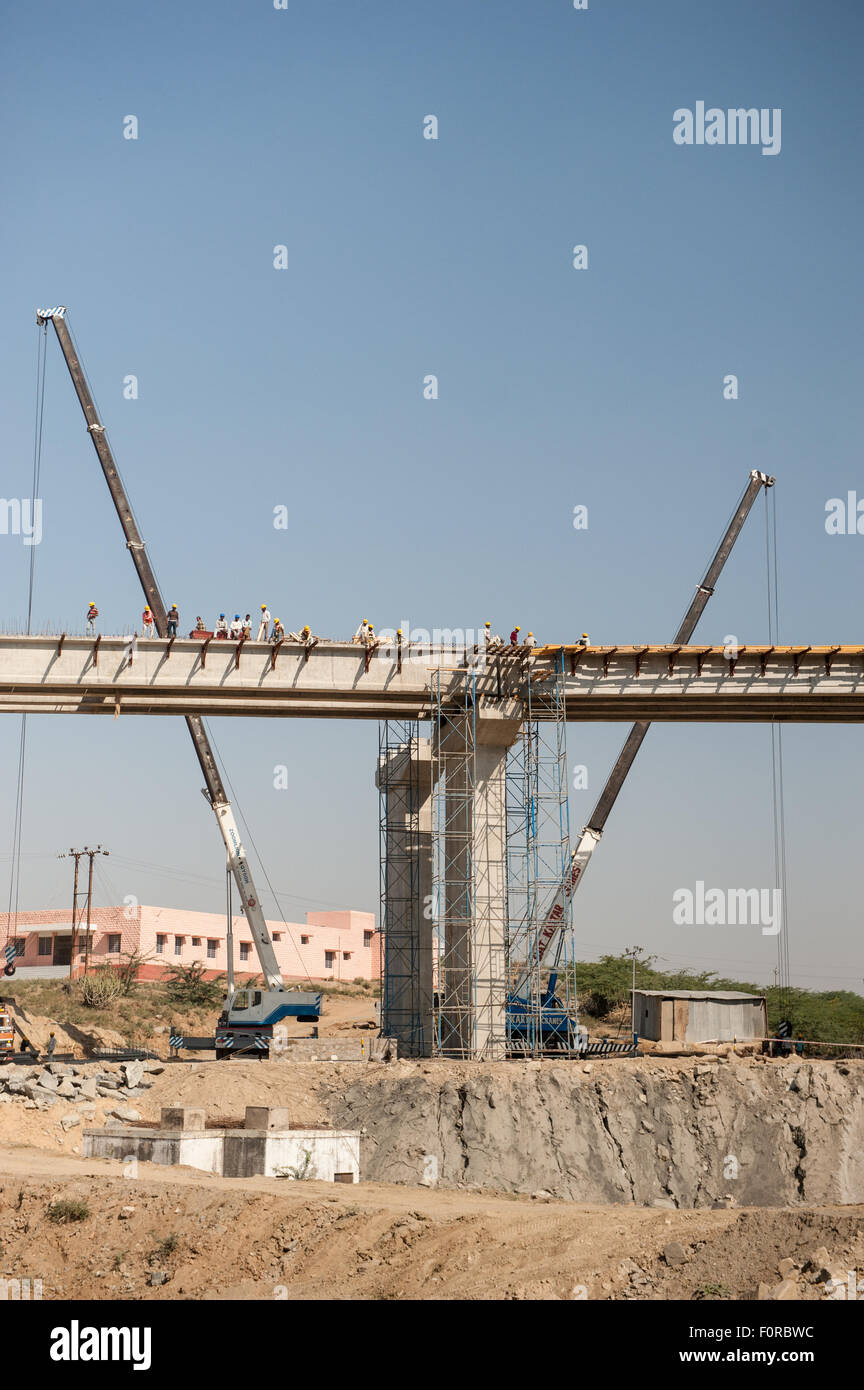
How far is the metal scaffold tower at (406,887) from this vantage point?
137 ft

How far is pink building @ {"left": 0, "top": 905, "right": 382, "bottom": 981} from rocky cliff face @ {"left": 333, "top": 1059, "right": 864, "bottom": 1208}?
4509 centimetres

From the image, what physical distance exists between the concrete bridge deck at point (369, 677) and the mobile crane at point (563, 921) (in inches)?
83.8

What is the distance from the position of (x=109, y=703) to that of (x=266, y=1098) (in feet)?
38.1

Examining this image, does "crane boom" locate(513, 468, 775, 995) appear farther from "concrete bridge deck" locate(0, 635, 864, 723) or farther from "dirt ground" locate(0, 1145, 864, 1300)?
"dirt ground" locate(0, 1145, 864, 1300)

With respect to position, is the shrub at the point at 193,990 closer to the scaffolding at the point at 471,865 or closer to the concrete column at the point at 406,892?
the concrete column at the point at 406,892

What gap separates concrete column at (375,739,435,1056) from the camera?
4169cm

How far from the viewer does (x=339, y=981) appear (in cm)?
8350

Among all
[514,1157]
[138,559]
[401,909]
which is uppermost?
[138,559]

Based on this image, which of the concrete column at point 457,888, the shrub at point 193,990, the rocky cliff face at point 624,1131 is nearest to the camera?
the rocky cliff face at point 624,1131

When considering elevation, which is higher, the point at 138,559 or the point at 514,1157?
the point at 138,559

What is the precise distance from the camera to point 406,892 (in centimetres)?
4312

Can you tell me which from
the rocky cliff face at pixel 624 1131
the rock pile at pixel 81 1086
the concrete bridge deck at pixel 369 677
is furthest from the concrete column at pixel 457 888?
the rock pile at pixel 81 1086
